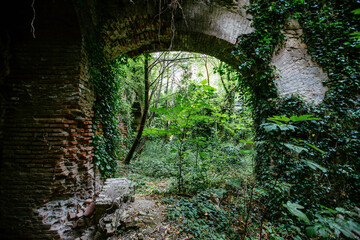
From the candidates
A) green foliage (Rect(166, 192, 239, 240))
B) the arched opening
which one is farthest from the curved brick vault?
green foliage (Rect(166, 192, 239, 240))

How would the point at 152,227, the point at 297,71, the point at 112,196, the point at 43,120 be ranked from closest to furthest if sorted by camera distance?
the point at 152,227
the point at 43,120
the point at 112,196
the point at 297,71

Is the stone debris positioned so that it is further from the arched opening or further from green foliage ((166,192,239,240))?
green foliage ((166,192,239,240))

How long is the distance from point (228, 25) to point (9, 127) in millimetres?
5457

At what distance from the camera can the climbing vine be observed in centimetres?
283

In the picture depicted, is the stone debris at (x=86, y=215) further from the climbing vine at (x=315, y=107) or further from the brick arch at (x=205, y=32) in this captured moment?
the brick arch at (x=205, y=32)

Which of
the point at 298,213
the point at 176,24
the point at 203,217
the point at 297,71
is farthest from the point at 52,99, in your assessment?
the point at 297,71

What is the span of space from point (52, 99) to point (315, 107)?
5.61 meters

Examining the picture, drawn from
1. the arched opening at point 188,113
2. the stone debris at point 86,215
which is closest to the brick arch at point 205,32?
the arched opening at point 188,113

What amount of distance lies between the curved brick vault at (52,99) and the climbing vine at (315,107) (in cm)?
26

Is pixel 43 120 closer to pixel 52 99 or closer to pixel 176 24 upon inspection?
pixel 52 99

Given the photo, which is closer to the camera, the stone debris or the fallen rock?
the stone debris

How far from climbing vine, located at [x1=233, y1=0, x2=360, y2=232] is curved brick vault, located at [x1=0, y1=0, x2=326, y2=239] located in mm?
262

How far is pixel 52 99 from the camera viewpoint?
275 cm

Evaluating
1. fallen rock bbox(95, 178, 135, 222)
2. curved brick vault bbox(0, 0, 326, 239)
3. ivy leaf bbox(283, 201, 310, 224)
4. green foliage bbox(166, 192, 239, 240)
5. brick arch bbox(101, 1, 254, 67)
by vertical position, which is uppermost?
brick arch bbox(101, 1, 254, 67)
